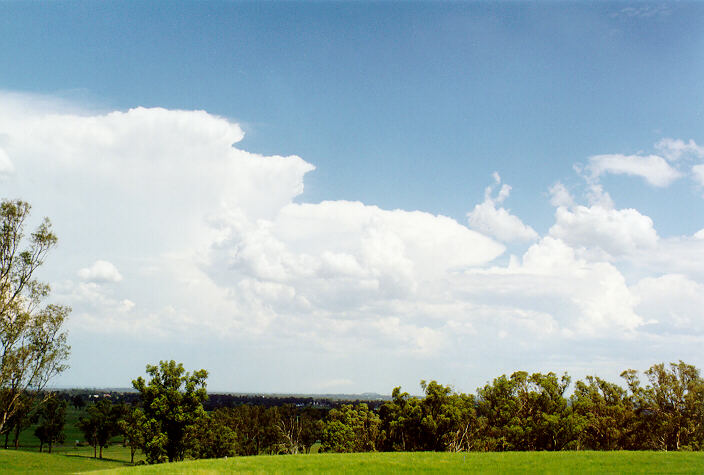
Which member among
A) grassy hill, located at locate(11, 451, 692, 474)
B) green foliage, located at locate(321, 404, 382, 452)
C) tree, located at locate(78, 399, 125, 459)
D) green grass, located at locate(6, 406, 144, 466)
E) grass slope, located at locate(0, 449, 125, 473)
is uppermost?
grassy hill, located at locate(11, 451, 692, 474)

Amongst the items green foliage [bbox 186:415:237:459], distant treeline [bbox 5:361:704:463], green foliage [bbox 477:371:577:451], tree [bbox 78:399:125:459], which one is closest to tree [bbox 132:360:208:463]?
distant treeline [bbox 5:361:704:463]

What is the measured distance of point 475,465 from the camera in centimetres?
3250

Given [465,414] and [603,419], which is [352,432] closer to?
[465,414]

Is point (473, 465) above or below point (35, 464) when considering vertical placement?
above

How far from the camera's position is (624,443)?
66.0 metres

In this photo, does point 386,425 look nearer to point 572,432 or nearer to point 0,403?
point 572,432

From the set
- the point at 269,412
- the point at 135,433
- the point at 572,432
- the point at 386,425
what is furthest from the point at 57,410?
the point at 572,432

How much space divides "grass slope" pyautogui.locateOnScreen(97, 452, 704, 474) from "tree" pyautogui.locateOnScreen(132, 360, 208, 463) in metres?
24.2

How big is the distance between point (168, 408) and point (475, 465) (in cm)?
3916

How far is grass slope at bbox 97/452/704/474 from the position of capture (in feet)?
97.9

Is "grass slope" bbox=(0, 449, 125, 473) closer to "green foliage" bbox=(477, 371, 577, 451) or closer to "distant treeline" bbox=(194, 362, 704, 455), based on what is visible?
"distant treeline" bbox=(194, 362, 704, 455)

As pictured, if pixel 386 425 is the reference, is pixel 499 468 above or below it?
above

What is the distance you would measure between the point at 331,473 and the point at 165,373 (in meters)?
37.4

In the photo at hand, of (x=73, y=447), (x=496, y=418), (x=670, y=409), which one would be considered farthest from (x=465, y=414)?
(x=73, y=447)
